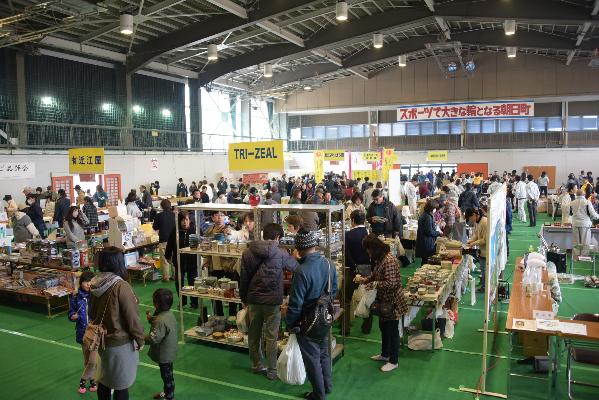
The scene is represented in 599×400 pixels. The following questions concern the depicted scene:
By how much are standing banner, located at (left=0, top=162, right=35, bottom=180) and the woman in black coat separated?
12144 mm

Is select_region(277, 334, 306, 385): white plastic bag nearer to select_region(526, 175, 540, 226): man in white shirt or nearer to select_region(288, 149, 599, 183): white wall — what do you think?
select_region(526, 175, 540, 226): man in white shirt

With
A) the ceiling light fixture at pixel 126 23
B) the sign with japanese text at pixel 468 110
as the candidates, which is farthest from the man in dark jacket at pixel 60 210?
the sign with japanese text at pixel 468 110

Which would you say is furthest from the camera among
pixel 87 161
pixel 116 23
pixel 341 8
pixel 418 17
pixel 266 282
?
pixel 418 17

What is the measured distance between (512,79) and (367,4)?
12.1 metres

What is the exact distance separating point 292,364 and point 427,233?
4491 mm

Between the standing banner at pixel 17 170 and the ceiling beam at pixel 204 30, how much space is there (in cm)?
591

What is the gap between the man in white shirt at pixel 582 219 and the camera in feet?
32.7

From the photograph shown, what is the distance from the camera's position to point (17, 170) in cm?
1413

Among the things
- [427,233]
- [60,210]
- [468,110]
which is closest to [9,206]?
[60,210]

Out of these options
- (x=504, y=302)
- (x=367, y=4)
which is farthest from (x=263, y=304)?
(x=367, y=4)

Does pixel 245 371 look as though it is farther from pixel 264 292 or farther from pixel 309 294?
pixel 309 294

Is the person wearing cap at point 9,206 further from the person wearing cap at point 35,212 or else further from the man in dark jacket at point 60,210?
the man in dark jacket at point 60,210

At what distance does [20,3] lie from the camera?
13203mm

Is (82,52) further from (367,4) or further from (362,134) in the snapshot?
(362,134)
